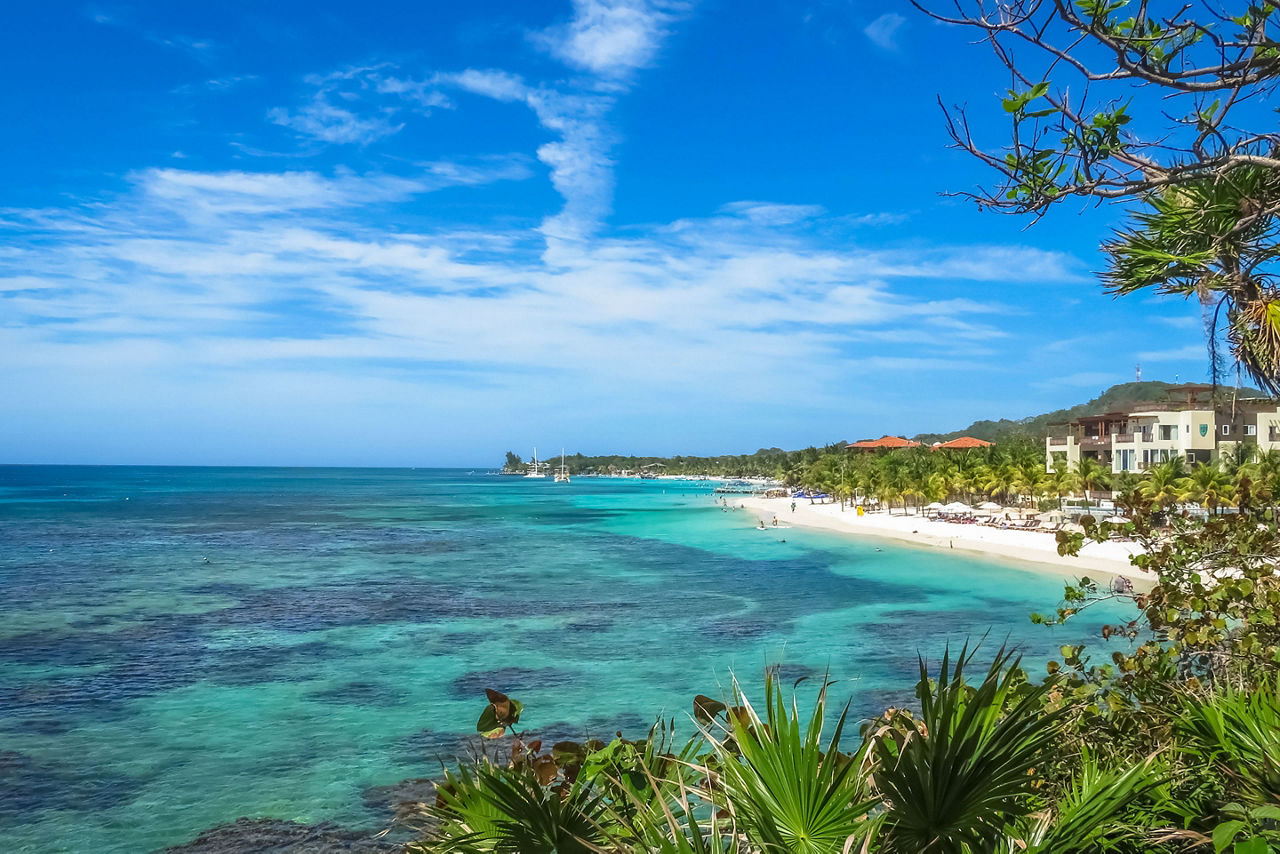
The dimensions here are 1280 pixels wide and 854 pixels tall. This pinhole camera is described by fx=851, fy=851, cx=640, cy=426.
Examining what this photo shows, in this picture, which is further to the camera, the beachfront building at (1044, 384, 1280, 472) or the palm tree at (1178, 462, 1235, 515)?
the beachfront building at (1044, 384, 1280, 472)

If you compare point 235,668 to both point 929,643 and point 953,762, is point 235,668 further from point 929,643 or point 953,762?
point 953,762

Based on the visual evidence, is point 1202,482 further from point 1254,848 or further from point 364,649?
point 1254,848

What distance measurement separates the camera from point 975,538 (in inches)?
2009

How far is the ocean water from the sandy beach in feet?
7.28

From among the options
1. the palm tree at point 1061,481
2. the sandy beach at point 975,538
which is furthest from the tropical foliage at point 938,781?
the palm tree at point 1061,481

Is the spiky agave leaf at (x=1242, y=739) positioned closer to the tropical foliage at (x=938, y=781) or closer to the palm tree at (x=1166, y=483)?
the tropical foliage at (x=938, y=781)

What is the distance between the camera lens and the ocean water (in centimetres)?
1320

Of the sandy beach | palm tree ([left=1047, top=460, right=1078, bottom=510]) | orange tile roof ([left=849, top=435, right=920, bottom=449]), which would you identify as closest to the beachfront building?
palm tree ([left=1047, top=460, right=1078, bottom=510])

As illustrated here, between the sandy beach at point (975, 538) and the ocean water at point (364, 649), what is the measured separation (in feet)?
7.28

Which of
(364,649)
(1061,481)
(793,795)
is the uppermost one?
(793,795)

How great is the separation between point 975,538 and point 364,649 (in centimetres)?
3914

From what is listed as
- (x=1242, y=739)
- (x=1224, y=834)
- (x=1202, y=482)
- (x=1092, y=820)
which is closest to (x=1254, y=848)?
(x=1224, y=834)

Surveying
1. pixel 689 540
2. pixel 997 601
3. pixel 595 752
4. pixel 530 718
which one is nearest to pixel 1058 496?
pixel 689 540

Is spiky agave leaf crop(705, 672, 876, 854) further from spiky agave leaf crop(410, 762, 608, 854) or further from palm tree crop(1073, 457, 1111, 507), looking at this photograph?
palm tree crop(1073, 457, 1111, 507)
